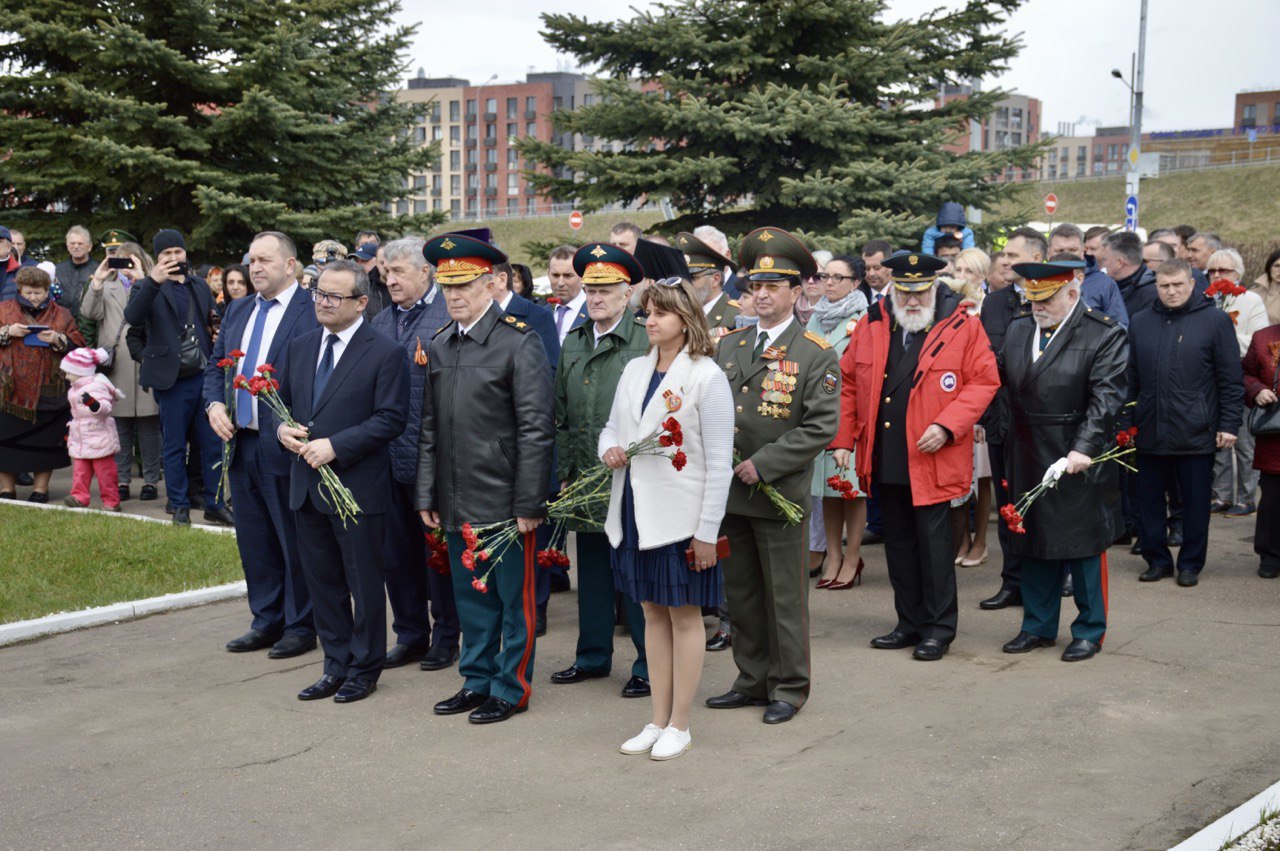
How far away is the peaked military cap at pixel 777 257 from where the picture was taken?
258 inches

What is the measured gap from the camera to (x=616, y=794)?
553 centimetres

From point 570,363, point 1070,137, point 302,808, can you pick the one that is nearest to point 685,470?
point 570,363

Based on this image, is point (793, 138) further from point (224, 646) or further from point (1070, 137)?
point (1070, 137)

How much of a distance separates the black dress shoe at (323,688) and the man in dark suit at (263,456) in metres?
0.87

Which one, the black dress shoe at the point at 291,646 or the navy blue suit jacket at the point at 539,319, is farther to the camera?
the navy blue suit jacket at the point at 539,319

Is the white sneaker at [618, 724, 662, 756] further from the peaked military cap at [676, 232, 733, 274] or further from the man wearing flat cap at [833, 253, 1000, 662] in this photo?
the peaked military cap at [676, 232, 733, 274]

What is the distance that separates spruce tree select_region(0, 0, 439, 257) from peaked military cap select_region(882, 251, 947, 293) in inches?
506

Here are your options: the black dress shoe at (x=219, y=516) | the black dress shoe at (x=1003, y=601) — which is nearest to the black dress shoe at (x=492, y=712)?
the black dress shoe at (x=1003, y=601)

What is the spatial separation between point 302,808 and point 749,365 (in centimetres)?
293

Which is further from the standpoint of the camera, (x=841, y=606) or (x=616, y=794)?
(x=841, y=606)

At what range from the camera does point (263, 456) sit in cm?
772

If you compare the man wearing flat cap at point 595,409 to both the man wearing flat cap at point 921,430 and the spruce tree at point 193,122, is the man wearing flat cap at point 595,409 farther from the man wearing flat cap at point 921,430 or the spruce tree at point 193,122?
the spruce tree at point 193,122

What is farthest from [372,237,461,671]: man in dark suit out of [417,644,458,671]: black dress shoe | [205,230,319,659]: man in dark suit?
[205,230,319,659]: man in dark suit

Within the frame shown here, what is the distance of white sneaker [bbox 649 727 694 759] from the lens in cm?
592
